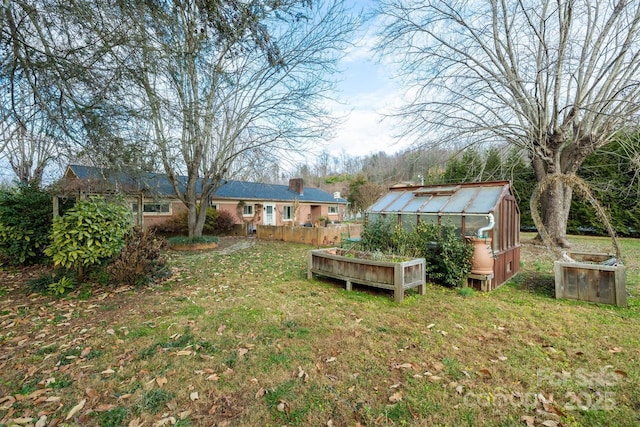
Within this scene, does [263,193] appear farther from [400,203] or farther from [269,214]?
[400,203]

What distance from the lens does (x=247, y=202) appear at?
21.0 meters

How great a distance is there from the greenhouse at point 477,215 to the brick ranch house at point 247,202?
6.92 m

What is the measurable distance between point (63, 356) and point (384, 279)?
492 cm

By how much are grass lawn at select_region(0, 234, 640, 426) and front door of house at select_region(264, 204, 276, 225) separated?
634 inches

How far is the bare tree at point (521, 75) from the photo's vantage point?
9.74 m

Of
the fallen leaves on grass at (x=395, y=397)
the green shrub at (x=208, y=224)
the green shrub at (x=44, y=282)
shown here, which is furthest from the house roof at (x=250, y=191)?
the fallen leaves on grass at (x=395, y=397)

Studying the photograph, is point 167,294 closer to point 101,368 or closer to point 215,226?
point 101,368

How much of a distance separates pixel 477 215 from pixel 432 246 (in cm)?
120

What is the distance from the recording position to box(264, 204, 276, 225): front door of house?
2211 centimetres

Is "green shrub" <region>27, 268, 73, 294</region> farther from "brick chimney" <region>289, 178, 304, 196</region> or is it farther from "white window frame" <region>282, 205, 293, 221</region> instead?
"brick chimney" <region>289, 178, 304, 196</region>

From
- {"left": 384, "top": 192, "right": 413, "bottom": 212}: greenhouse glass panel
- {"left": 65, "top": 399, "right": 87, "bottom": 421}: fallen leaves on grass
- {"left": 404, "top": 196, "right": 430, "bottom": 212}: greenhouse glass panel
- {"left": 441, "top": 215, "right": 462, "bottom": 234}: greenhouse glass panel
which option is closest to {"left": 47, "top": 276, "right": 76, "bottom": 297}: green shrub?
{"left": 65, "top": 399, "right": 87, "bottom": 421}: fallen leaves on grass

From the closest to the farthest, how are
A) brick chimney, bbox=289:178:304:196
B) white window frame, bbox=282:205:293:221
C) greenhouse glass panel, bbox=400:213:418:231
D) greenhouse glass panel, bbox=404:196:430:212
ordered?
greenhouse glass panel, bbox=400:213:418:231
greenhouse glass panel, bbox=404:196:430:212
white window frame, bbox=282:205:293:221
brick chimney, bbox=289:178:304:196

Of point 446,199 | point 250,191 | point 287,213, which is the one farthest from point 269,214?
point 446,199

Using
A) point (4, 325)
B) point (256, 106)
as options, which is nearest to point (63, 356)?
point (4, 325)
